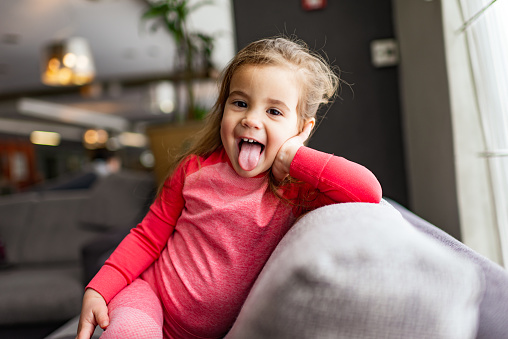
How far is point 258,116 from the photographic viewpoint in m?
0.86

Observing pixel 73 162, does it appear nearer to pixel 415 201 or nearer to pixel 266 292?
pixel 415 201

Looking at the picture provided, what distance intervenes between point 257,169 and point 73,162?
19.7 m

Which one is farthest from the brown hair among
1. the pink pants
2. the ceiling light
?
the ceiling light

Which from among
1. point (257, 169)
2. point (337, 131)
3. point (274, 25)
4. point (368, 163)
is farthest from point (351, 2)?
point (257, 169)

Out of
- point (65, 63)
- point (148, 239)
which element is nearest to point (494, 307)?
Result: point (148, 239)

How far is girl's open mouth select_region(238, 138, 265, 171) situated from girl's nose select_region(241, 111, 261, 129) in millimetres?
37

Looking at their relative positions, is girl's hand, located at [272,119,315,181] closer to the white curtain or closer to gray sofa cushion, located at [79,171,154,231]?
the white curtain

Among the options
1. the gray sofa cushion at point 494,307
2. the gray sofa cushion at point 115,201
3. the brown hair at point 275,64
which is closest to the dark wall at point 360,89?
the gray sofa cushion at point 115,201

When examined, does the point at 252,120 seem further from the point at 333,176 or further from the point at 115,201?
the point at 115,201

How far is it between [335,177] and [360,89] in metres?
1.82

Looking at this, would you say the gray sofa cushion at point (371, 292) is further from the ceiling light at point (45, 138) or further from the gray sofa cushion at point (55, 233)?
the ceiling light at point (45, 138)

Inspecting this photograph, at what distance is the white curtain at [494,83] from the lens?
1.28 m

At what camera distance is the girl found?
83 centimetres

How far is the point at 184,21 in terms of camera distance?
2844 mm
